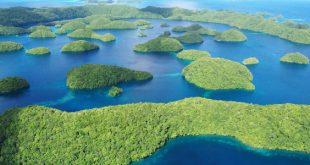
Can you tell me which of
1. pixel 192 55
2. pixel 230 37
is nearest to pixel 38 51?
pixel 192 55

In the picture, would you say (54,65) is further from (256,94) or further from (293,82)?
(293,82)

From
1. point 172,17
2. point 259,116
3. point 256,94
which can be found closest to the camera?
point 259,116

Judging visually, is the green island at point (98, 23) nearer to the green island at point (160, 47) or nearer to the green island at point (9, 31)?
the green island at point (9, 31)

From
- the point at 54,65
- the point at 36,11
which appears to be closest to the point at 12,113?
the point at 54,65

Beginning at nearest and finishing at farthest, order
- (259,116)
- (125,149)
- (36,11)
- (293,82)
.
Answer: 1. (125,149)
2. (259,116)
3. (293,82)
4. (36,11)

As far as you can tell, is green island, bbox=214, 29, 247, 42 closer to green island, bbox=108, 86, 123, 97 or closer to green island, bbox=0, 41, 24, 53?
green island, bbox=108, 86, 123, 97

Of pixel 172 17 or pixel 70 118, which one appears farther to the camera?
pixel 172 17
